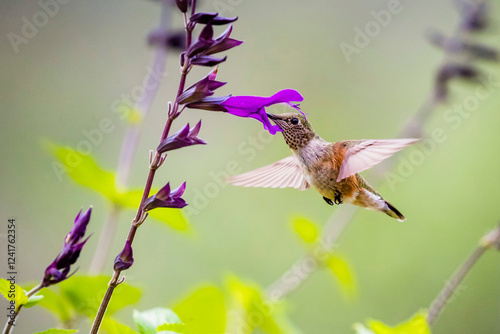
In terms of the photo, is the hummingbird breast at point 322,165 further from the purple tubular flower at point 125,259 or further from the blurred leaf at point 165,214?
the purple tubular flower at point 125,259

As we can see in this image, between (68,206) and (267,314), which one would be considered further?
(68,206)

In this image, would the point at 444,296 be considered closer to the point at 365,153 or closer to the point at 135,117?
the point at 365,153

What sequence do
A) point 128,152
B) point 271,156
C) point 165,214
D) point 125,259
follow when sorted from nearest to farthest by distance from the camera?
point 125,259 → point 165,214 → point 128,152 → point 271,156

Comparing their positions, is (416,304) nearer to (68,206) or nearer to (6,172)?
(68,206)

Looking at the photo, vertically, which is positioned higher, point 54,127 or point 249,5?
point 249,5

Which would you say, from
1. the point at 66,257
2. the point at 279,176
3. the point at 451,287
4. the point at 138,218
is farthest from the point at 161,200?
the point at 451,287

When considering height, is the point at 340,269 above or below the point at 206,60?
below

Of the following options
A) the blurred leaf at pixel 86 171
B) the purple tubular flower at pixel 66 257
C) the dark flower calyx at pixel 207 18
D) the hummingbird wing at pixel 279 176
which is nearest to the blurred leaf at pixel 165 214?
the blurred leaf at pixel 86 171

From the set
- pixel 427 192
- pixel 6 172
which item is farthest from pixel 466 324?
pixel 6 172
